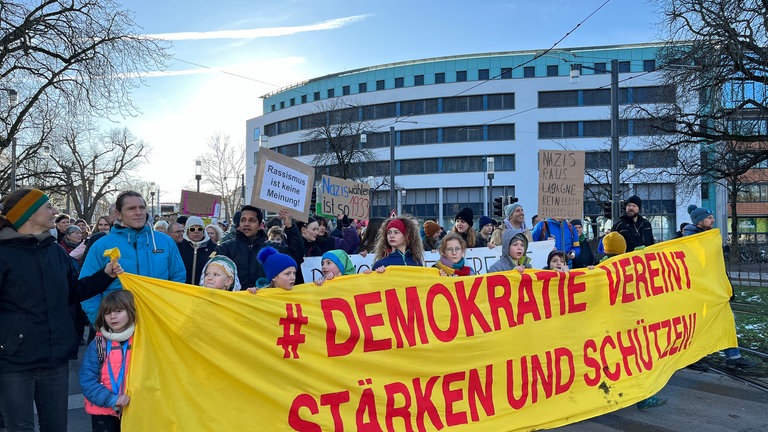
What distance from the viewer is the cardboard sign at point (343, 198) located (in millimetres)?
9977

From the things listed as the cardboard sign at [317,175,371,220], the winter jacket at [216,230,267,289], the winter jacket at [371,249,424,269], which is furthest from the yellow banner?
the cardboard sign at [317,175,371,220]

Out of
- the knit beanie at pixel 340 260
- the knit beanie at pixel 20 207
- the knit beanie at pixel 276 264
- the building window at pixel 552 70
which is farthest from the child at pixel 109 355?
the building window at pixel 552 70

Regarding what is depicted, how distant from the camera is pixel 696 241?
641cm

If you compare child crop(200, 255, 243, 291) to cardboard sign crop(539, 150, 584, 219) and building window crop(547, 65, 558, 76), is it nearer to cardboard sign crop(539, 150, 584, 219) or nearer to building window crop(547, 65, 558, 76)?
cardboard sign crop(539, 150, 584, 219)

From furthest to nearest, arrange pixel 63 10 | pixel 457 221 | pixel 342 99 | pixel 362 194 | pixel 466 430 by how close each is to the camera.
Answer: pixel 342 99
pixel 63 10
pixel 362 194
pixel 457 221
pixel 466 430

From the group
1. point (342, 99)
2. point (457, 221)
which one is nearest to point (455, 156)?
point (342, 99)

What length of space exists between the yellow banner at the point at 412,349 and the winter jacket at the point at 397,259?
26.3 inches

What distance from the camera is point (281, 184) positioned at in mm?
6504

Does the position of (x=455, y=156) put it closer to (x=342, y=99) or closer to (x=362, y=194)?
(x=342, y=99)

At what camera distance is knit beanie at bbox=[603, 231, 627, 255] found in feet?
20.8

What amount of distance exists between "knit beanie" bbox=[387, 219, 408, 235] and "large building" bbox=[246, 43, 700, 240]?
46.0 m

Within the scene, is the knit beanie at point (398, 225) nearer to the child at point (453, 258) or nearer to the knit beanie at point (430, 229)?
the child at point (453, 258)

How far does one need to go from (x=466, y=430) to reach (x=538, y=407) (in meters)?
0.73

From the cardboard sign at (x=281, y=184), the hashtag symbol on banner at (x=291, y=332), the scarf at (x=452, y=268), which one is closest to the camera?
the hashtag symbol on banner at (x=291, y=332)
